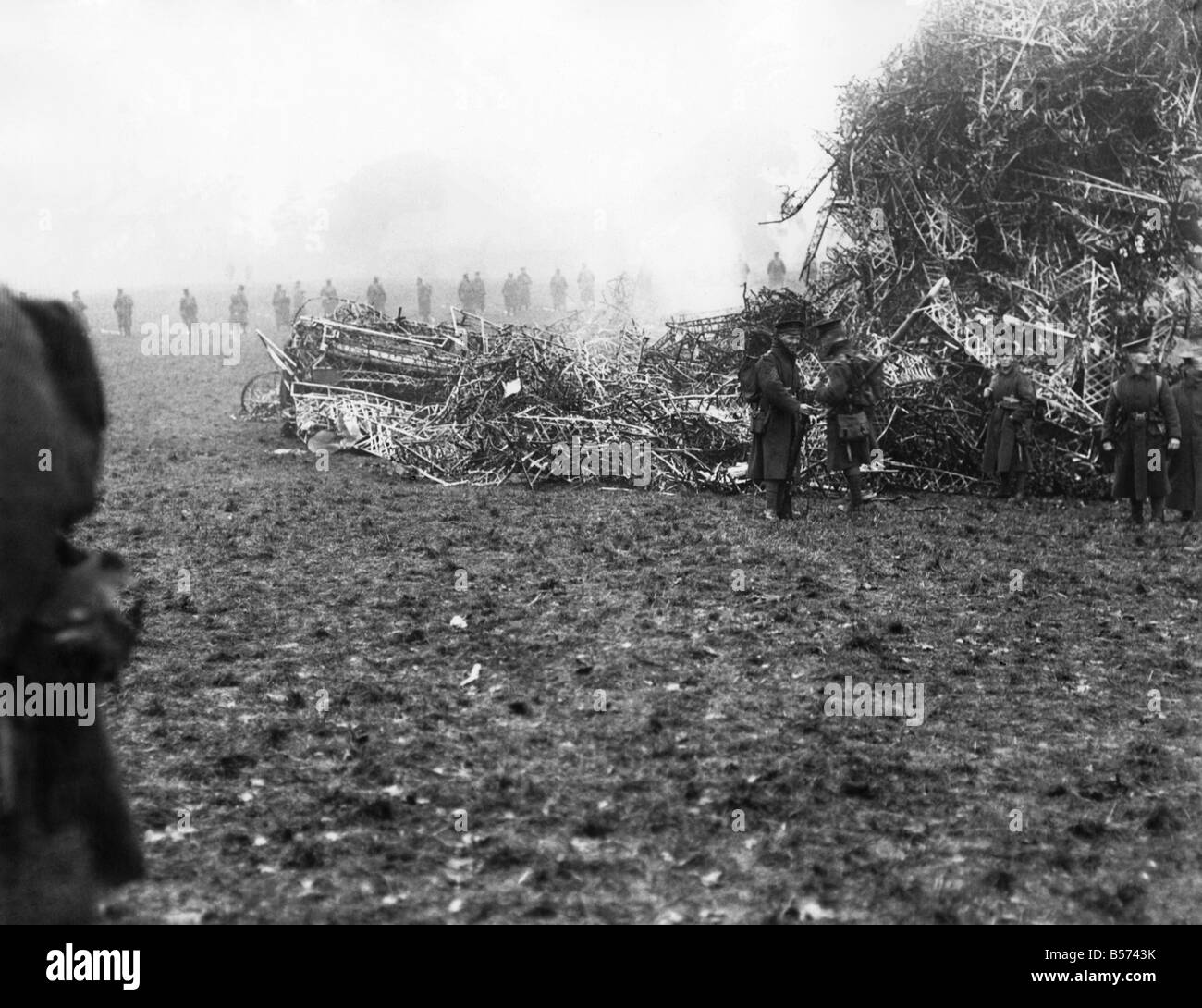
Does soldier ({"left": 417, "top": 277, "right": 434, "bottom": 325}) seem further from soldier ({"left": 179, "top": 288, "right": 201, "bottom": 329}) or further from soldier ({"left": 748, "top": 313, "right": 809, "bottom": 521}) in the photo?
soldier ({"left": 748, "top": 313, "right": 809, "bottom": 521})

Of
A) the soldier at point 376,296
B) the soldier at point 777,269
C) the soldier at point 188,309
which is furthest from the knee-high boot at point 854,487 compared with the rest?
the soldier at point 188,309

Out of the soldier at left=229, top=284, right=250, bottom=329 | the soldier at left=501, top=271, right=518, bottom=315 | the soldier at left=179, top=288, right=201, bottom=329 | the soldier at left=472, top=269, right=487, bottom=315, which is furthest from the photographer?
the soldier at left=472, top=269, right=487, bottom=315

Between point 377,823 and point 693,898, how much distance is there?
58.4 inches

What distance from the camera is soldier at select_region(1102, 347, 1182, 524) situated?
11.9 metres

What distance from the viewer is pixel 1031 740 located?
5773 millimetres

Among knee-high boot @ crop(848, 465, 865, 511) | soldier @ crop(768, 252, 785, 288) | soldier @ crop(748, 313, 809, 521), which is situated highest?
soldier @ crop(768, 252, 785, 288)

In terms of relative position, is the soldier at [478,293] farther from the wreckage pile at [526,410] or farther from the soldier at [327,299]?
the wreckage pile at [526,410]

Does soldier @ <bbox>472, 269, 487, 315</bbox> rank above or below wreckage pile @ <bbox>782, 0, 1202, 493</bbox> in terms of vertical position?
above

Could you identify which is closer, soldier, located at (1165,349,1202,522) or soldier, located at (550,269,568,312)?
soldier, located at (1165,349,1202,522)

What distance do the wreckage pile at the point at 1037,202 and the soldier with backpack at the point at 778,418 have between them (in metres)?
2.81

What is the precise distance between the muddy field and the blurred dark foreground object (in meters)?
1.33

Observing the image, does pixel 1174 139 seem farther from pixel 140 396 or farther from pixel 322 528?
pixel 140 396

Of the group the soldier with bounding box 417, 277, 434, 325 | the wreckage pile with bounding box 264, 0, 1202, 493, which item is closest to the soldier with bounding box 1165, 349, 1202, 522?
the wreckage pile with bounding box 264, 0, 1202, 493
